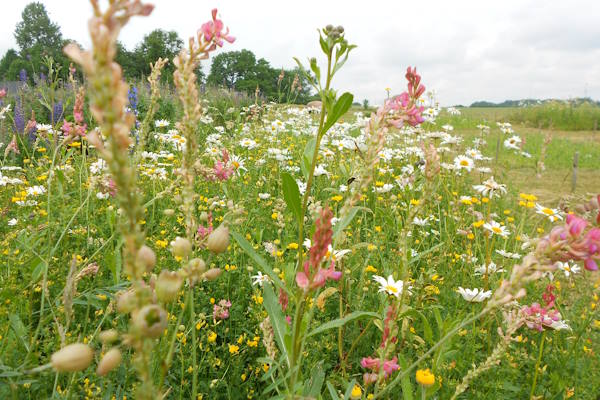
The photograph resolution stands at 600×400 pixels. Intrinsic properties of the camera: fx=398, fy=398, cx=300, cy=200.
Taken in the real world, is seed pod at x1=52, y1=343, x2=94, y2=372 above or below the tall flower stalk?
below

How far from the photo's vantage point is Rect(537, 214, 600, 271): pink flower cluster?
2.29 ft

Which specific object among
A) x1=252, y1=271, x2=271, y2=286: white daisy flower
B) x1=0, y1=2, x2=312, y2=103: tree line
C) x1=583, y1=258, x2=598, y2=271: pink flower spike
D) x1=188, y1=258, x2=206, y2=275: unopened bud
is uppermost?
x1=0, y1=2, x2=312, y2=103: tree line

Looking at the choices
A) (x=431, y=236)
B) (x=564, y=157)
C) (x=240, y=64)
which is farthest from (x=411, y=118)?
(x=240, y=64)

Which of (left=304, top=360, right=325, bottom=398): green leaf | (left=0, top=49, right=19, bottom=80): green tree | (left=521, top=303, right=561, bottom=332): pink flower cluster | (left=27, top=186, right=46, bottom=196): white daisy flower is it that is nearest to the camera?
(left=304, top=360, right=325, bottom=398): green leaf

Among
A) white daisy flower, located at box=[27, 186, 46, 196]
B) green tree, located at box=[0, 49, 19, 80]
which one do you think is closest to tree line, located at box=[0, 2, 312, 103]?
green tree, located at box=[0, 49, 19, 80]

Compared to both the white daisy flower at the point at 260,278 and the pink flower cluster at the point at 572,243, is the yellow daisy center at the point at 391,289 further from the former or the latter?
the pink flower cluster at the point at 572,243

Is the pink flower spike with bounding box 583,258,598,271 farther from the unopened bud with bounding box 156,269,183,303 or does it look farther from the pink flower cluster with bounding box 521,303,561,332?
the pink flower cluster with bounding box 521,303,561,332

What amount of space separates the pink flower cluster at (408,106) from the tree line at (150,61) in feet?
18.7

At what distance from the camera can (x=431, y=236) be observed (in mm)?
3691

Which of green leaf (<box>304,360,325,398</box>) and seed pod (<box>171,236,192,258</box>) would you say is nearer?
seed pod (<box>171,236,192,258</box>)

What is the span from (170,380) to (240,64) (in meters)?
27.7

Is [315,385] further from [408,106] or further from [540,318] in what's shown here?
[540,318]

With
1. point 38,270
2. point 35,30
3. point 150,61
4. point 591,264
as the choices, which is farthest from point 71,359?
point 35,30

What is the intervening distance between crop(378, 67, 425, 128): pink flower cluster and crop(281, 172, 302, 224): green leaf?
0.92 ft
